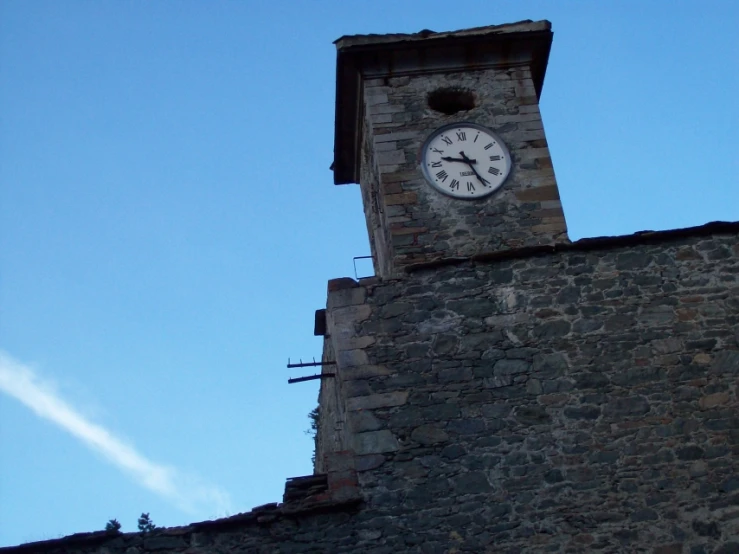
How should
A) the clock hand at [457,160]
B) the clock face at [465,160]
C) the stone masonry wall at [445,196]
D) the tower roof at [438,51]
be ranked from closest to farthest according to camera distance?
the stone masonry wall at [445,196]
the clock face at [465,160]
the clock hand at [457,160]
the tower roof at [438,51]

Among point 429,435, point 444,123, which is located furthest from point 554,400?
point 444,123

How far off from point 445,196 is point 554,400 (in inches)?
97.0

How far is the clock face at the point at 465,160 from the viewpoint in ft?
31.4

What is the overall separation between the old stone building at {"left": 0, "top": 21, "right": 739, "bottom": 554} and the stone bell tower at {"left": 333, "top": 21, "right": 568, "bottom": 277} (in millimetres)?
30

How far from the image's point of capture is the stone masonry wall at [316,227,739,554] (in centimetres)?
746

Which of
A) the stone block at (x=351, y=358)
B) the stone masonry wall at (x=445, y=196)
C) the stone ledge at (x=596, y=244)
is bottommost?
the stone block at (x=351, y=358)

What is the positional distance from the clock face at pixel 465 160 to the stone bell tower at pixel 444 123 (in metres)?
0.07

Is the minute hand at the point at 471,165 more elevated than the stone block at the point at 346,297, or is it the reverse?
the minute hand at the point at 471,165

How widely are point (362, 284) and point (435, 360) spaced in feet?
3.15

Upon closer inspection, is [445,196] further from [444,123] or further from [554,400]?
[554,400]

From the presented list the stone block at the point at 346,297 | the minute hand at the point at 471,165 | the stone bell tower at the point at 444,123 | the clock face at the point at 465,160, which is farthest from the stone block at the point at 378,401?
the minute hand at the point at 471,165

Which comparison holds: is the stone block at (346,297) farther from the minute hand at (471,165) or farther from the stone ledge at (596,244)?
the minute hand at (471,165)

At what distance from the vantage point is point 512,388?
26.5 feet

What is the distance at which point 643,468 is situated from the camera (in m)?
7.66
